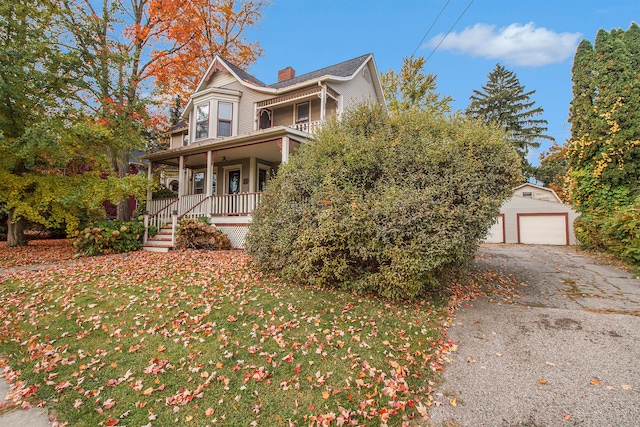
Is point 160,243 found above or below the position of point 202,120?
below

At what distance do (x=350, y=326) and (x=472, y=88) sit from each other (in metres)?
37.4

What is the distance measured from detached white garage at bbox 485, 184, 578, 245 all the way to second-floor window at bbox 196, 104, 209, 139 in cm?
1521

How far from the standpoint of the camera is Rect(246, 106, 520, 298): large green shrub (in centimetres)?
477

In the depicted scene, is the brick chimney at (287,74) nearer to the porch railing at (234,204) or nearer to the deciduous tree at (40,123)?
the porch railing at (234,204)

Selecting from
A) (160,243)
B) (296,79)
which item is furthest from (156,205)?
(296,79)

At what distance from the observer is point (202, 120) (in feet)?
50.3

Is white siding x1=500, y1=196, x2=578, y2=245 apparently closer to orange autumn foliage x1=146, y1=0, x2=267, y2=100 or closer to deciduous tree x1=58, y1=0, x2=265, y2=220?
deciduous tree x1=58, y1=0, x2=265, y2=220

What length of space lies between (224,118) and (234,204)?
19.2 feet

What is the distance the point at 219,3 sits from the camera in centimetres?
1917

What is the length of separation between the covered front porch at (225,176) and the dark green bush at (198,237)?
33cm

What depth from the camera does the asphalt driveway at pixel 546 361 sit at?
2887mm

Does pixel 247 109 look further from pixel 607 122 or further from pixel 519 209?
pixel 519 209

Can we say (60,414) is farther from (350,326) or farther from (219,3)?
(219,3)

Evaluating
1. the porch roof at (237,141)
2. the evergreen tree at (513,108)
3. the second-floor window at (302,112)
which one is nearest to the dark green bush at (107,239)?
the porch roof at (237,141)
